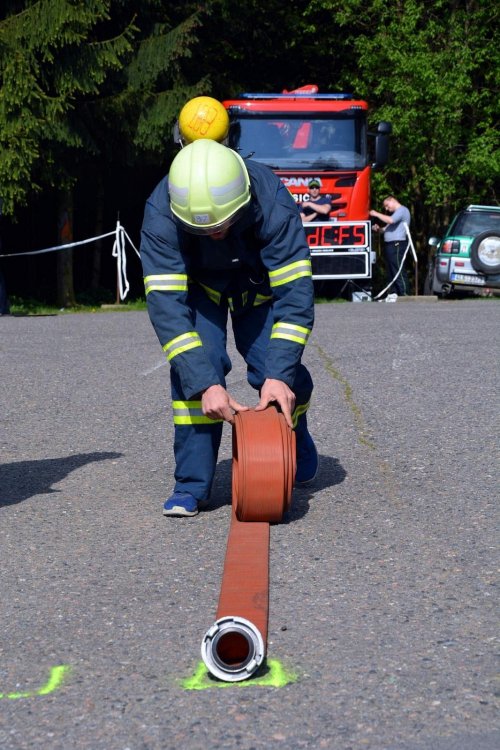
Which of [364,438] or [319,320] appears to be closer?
[364,438]

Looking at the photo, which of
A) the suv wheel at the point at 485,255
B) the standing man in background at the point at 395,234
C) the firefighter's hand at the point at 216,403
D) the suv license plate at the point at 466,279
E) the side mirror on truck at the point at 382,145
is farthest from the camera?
the standing man in background at the point at 395,234

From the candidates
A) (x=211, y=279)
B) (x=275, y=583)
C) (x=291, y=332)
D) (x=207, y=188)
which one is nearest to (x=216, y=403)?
(x=291, y=332)

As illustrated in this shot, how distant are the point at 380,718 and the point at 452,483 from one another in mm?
2843

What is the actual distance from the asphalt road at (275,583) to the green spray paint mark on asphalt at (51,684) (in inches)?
0.5

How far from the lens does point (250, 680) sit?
332 centimetres

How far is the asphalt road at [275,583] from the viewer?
10.1 ft

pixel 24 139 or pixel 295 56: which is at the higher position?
pixel 295 56

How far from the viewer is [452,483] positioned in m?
5.82

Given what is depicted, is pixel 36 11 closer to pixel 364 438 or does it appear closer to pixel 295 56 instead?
pixel 295 56

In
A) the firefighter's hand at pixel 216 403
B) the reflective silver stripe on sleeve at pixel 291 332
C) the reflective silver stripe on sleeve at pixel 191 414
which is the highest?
the reflective silver stripe on sleeve at pixel 291 332

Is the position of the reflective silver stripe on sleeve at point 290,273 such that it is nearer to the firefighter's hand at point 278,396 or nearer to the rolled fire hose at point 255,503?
the firefighter's hand at point 278,396

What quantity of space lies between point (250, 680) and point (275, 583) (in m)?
0.94

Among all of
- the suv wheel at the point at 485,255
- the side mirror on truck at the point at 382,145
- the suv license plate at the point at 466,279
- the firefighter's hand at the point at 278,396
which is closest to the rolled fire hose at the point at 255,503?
the firefighter's hand at the point at 278,396

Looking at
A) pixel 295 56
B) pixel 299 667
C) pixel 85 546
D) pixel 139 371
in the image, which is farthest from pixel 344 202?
pixel 299 667
